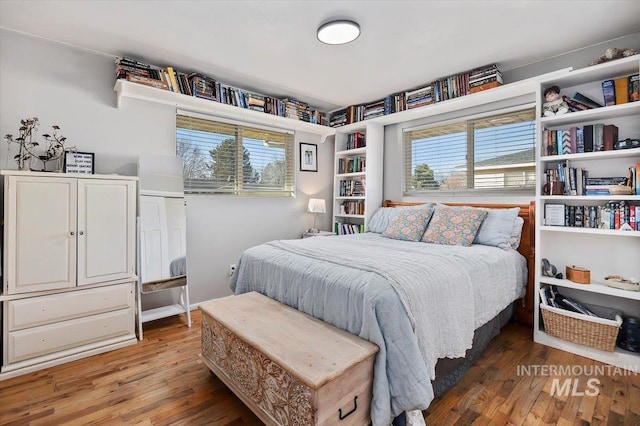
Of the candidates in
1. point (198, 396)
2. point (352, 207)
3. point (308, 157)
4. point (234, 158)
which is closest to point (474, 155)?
point (352, 207)

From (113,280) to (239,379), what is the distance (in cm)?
141

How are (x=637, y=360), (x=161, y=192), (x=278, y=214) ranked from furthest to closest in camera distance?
1. (x=278, y=214)
2. (x=161, y=192)
3. (x=637, y=360)

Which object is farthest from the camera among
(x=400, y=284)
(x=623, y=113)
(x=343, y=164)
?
(x=343, y=164)

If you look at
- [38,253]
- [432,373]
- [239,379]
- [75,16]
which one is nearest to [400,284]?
[432,373]

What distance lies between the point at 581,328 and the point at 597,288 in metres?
0.31

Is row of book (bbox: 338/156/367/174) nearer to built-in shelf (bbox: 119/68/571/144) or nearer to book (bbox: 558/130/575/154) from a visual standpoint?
built-in shelf (bbox: 119/68/571/144)

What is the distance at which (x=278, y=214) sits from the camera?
3.87 metres

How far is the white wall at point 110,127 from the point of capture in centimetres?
232

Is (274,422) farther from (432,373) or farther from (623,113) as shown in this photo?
(623,113)

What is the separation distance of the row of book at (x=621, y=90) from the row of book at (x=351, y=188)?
2.36m

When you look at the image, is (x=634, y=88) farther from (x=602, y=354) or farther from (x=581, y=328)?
(x=602, y=354)

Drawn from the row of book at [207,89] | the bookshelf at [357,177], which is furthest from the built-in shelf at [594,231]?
the row of book at [207,89]

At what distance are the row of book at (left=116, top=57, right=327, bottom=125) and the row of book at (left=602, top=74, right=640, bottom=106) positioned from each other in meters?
2.80

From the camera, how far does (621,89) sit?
2207 mm
